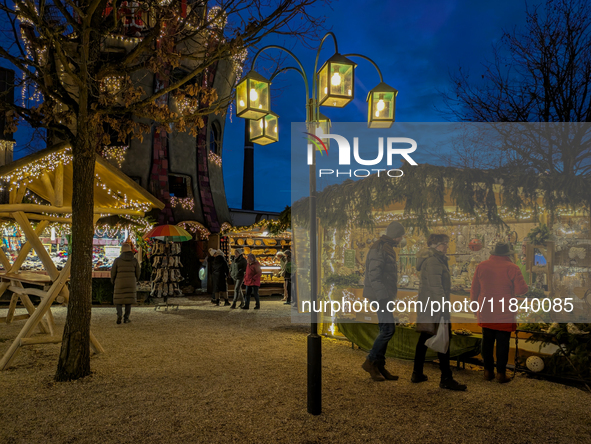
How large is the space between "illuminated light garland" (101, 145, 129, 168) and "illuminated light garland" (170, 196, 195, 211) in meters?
2.68

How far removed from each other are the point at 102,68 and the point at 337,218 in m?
4.72

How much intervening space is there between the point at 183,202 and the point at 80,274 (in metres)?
13.9

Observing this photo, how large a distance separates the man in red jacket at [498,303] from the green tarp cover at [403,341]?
0.27 m

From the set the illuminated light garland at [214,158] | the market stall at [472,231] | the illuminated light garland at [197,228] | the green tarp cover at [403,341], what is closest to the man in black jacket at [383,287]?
the green tarp cover at [403,341]

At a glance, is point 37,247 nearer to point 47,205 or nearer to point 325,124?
point 47,205

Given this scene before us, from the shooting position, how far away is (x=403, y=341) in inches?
248

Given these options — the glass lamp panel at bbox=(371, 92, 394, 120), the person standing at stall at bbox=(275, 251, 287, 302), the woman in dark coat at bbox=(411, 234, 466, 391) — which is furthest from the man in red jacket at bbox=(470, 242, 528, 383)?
the person standing at stall at bbox=(275, 251, 287, 302)

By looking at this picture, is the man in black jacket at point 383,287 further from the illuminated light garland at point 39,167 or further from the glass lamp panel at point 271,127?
the illuminated light garland at point 39,167

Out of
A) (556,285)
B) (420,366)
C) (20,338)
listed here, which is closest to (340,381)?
(420,366)

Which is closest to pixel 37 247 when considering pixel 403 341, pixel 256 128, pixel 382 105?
pixel 256 128

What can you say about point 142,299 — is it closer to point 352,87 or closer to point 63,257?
point 63,257

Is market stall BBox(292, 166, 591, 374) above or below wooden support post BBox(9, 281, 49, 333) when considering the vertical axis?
above

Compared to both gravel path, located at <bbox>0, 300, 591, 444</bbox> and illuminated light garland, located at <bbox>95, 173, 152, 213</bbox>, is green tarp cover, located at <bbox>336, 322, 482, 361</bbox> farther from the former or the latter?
illuminated light garland, located at <bbox>95, 173, 152, 213</bbox>

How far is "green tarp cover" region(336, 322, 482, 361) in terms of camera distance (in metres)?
5.76
